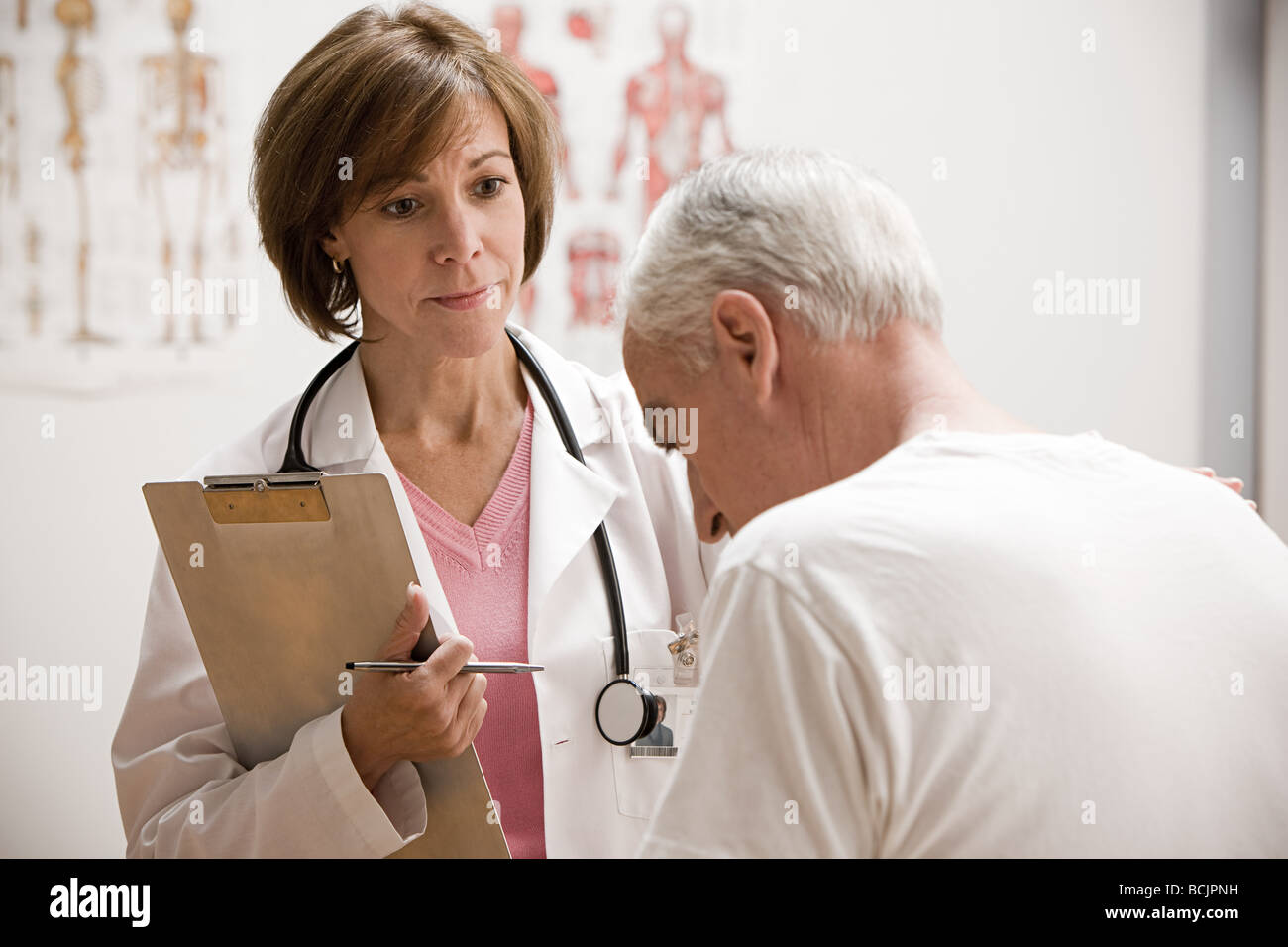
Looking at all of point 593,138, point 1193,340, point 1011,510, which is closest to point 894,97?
point 593,138

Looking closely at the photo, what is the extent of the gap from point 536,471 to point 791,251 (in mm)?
581

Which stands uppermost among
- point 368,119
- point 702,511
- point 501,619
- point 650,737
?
point 368,119

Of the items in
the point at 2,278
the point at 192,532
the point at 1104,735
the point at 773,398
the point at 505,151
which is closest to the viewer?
the point at 1104,735

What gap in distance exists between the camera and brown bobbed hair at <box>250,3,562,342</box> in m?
1.18

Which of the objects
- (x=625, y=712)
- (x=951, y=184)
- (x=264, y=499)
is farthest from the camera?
(x=951, y=184)

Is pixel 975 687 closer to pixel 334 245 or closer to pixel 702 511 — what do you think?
pixel 702 511

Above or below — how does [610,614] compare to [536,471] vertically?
below

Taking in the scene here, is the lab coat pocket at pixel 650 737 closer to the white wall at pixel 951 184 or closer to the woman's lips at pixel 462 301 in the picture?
the woman's lips at pixel 462 301

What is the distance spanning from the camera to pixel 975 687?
1.95 ft

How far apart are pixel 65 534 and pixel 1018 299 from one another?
6.23 feet

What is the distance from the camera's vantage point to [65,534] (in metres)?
2.04

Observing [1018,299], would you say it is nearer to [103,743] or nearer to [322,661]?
[322,661]

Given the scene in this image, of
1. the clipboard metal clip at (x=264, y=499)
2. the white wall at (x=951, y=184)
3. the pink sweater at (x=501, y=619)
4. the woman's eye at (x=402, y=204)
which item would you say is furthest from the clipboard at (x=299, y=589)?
the white wall at (x=951, y=184)

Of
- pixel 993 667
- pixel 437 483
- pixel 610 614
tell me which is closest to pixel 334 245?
pixel 437 483
